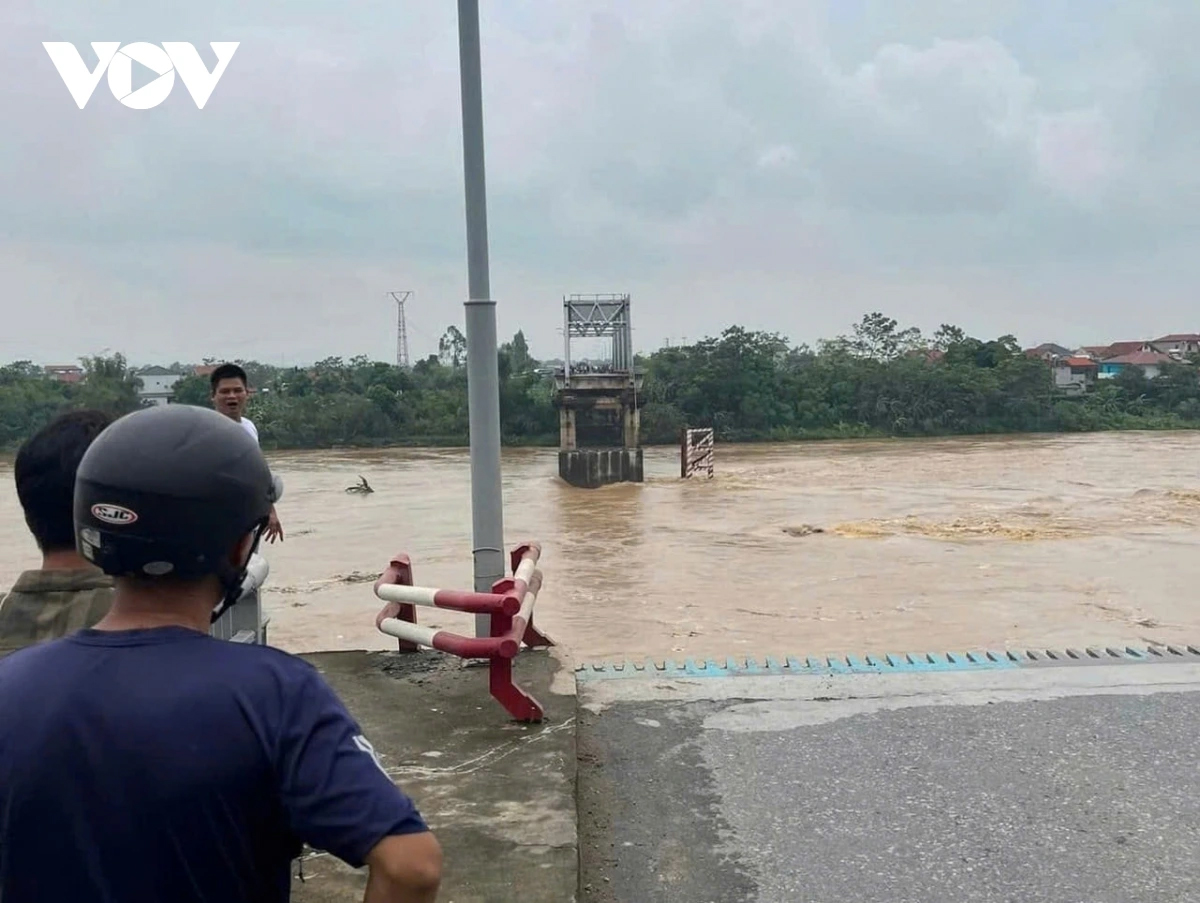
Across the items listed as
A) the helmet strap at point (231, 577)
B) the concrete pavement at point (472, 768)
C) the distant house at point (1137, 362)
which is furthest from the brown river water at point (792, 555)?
the distant house at point (1137, 362)

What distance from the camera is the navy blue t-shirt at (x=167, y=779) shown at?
1263mm

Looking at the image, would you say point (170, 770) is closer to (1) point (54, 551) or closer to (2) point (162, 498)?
(2) point (162, 498)

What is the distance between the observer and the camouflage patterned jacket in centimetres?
217

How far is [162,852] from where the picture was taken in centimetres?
127

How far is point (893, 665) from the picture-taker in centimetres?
529

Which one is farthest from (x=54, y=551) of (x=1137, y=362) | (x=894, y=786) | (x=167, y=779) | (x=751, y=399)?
(x=1137, y=362)

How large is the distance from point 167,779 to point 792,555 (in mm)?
16713

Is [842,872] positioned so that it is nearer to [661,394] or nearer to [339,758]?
[339,758]

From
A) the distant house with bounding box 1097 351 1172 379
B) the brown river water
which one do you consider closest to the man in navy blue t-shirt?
the brown river water

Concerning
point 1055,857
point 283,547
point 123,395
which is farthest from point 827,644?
point 123,395

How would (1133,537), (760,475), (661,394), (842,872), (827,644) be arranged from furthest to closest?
(661,394), (760,475), (1133,537), (827,644), (842,872)

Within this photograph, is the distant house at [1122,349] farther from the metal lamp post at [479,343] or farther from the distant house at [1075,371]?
the metal lamp post at [479,343]

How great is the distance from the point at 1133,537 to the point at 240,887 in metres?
19.6

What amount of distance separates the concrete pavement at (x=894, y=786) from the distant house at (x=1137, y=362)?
2621 inches
